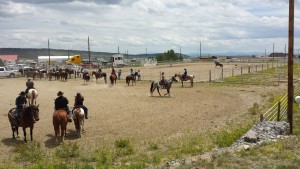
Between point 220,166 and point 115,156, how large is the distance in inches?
147

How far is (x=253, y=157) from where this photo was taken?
10297 millimetres

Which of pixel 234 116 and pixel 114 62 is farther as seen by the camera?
pixel 114 62

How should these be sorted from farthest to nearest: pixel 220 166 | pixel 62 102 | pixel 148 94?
pixel 148 94
pixel 62 102
pixel 220 166

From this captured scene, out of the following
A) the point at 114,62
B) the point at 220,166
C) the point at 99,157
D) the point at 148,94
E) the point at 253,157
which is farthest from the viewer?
the point at 114,62

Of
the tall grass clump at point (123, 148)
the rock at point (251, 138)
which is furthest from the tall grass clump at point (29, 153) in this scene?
the rock at point (251, 138)

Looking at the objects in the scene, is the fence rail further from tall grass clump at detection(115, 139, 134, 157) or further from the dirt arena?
tall grass clump at detection(115, 139, 134, 157)

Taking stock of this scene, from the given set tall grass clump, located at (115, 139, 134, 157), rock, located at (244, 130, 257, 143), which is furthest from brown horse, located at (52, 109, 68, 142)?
rock, located at (244, 130, 257, 143)

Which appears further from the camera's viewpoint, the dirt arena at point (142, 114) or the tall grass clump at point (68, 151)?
the dirt arena at point (142, 114)

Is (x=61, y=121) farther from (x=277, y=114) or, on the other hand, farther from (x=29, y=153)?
(x=277, y=114)

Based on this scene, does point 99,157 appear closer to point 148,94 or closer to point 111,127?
point 111,127

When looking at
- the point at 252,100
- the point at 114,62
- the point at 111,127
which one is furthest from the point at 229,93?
the point at 114,62

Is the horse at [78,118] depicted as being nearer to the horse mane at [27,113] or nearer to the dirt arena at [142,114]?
the dirt arena at [142,114]

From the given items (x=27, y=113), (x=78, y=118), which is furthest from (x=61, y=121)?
(x=27, y=113)

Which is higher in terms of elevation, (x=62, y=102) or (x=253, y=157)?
(x=62, y=102)
